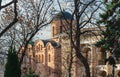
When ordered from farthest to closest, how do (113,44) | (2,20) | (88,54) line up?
(88,54) → (2,20) → (113,44)

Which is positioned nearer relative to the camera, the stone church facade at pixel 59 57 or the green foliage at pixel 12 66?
the green foliage at pixel 12 66

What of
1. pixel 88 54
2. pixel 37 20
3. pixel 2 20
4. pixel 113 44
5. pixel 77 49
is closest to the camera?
pixel 77 49

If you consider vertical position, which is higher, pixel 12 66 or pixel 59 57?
pixel 59 57

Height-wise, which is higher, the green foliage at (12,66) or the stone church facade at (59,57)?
the stone church facade at (59,57)

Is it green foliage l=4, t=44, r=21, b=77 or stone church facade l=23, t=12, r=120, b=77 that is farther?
stone church facade l=23, t=12, r=120, b=77

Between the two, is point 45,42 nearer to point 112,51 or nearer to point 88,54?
point 88,54

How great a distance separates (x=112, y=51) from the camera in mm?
30891

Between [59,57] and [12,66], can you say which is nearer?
[12,66]

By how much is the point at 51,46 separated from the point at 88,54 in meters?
20.5

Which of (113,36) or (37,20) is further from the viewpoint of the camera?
(37,20)

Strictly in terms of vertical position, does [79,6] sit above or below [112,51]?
above

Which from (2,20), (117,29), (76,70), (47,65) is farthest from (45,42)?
(117,29)

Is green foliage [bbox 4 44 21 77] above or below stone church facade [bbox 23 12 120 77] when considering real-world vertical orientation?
below

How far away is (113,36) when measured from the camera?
30281mm
